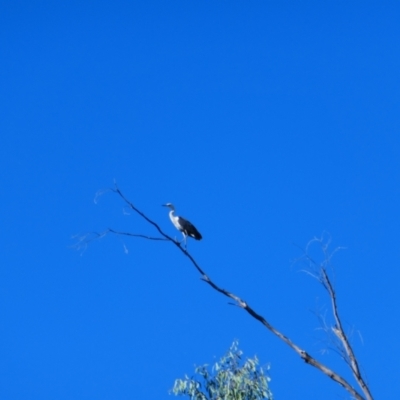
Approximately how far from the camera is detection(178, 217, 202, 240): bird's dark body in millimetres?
8398

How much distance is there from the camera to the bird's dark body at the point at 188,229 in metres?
8.40

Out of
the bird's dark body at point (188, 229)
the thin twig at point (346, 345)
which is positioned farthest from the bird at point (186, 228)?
the thin twig at point (346, 345)

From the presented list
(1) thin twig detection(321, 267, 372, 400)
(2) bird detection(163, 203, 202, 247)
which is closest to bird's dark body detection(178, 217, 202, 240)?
(2) bird detection(163, 203, 202, 247)

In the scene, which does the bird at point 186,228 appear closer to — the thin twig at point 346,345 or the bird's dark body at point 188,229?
the bird's dark body at point 188,229

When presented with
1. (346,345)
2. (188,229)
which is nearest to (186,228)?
(188,229)

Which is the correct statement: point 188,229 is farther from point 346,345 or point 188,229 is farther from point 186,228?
point 346,345

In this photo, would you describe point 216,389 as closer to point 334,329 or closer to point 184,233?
point 184,233

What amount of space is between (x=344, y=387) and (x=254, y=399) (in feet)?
17.7

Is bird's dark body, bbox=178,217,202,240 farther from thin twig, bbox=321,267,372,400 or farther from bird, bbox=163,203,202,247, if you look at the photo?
thin twig, bbox=321,267,372,400

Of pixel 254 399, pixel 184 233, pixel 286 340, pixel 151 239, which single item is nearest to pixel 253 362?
pixel 254 399

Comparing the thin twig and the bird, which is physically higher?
the bird

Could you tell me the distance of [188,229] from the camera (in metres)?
8.41

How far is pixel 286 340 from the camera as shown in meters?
3.99

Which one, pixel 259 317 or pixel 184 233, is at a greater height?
pixel 184 233
